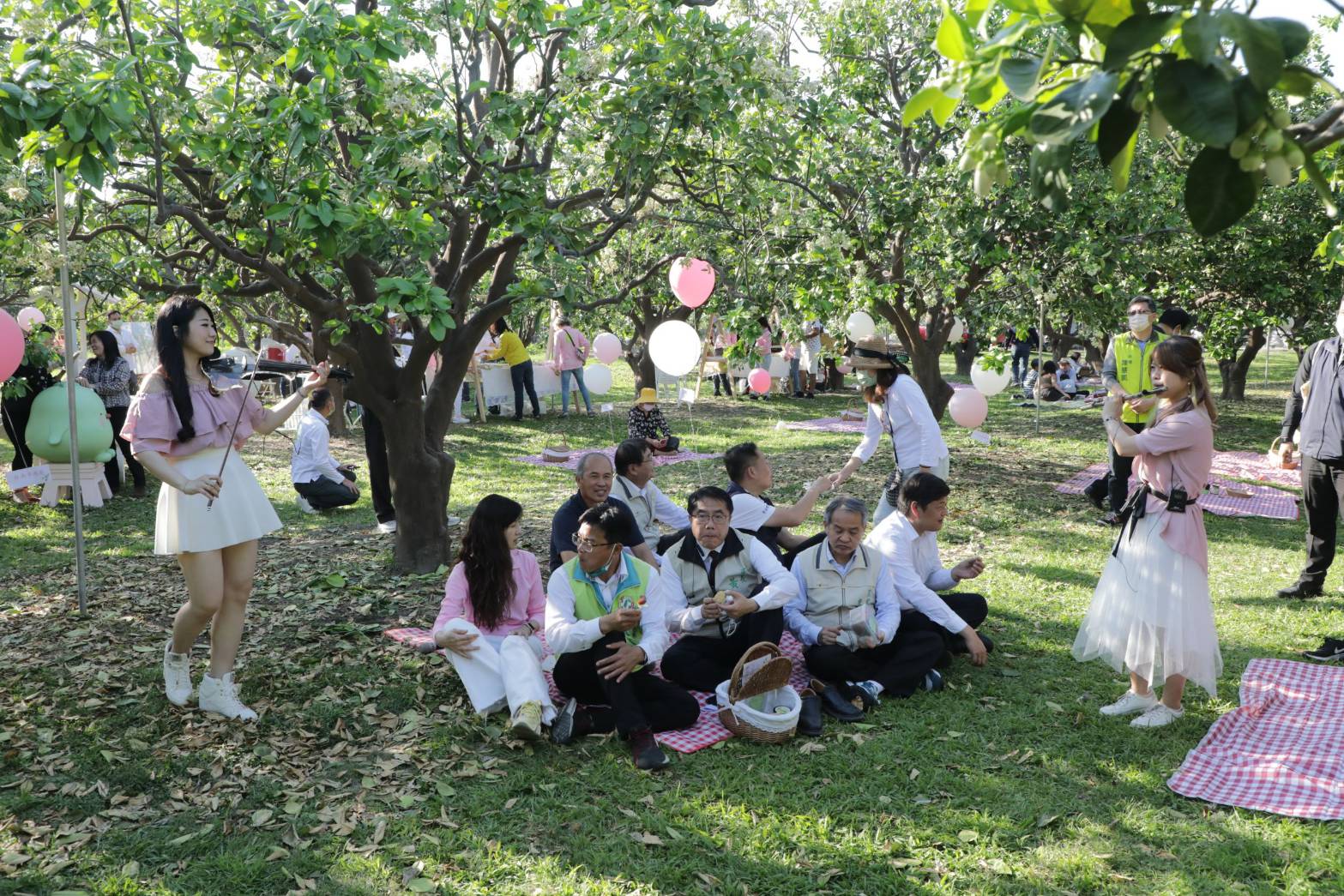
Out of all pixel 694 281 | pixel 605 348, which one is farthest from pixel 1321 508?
pixel 605 348

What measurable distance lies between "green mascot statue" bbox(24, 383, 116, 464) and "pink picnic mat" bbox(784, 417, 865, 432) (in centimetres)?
832

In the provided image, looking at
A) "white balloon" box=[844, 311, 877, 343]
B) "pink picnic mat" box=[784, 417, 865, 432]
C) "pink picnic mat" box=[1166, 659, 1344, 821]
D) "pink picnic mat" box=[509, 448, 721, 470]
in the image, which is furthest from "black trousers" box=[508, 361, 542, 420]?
"pink picnic mat" box=[1166, 659, 1344, 821]

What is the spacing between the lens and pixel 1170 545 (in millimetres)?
3902

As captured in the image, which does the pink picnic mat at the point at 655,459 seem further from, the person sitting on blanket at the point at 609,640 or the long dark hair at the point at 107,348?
the person sitting on blanket at the point at 609,640

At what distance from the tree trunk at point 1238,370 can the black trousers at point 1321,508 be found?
11.6 metres

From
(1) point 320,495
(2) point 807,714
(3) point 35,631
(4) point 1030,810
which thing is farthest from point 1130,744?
(1) point 320,495

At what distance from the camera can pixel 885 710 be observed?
429 cm

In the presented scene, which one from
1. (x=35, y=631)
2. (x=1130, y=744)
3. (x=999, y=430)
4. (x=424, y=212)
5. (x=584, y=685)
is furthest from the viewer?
(x=999, y=430)

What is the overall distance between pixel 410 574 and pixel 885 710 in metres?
3.15

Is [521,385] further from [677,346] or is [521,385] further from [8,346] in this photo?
[8,346]

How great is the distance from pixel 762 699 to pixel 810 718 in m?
0.20

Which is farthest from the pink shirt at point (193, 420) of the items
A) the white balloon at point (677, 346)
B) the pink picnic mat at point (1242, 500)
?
the pink picnic mat at point (1242, 500)

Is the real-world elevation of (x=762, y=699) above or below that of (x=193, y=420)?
below

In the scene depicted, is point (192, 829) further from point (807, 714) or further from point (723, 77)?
point (723, 77)
